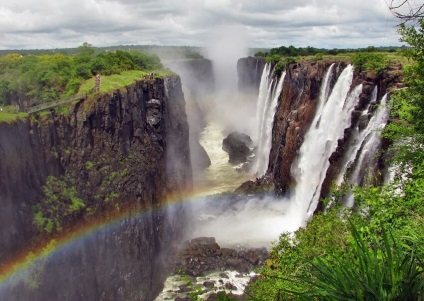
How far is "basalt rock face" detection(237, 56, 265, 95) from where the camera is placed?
64062 millimetres

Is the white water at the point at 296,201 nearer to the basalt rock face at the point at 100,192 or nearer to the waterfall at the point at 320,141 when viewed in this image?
the waterfall at the point at 320,141

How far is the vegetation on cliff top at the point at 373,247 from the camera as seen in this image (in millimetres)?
5523

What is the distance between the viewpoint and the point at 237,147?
177 feet

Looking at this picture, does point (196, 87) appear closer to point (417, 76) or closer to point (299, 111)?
point (299, 111)

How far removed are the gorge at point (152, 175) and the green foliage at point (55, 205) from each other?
22 centimetres

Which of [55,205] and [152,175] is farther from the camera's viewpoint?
[152,175]

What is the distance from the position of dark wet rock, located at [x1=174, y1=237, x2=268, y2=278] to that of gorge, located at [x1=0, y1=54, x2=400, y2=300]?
151cm

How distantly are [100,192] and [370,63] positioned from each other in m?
19.0

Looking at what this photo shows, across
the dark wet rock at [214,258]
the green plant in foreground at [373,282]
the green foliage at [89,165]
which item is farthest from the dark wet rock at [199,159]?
the green plant in foreground at [373,282]

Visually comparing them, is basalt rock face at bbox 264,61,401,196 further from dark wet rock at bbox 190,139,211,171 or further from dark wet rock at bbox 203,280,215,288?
dark wet rock at bbox 190,139,211,171

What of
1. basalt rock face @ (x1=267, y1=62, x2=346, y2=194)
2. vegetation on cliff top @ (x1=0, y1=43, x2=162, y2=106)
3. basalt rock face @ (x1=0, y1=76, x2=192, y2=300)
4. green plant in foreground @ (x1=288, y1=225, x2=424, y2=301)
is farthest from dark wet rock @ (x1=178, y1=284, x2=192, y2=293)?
green plant in foreground @ (x1=288, y1=225, x2=424, y2=301)

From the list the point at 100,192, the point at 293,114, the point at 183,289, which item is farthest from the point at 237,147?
the point at 100,192

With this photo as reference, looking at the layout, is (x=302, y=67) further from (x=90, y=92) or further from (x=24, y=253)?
(x=24, y=253)

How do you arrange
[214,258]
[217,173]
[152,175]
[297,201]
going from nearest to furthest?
[214,258] → [152,175] → [297,201] → [217,173]
